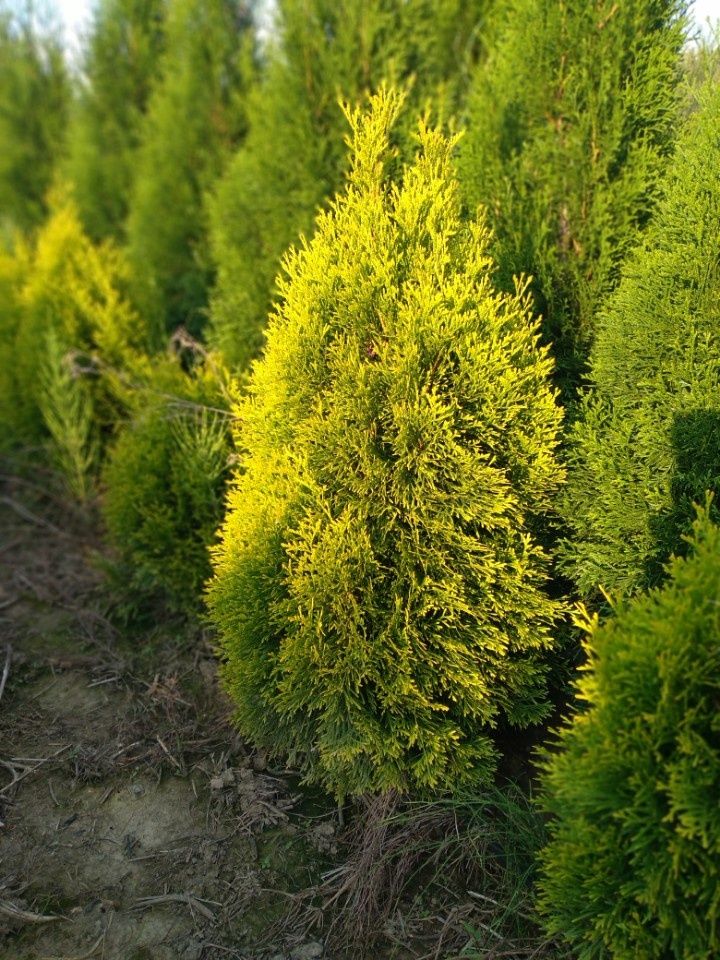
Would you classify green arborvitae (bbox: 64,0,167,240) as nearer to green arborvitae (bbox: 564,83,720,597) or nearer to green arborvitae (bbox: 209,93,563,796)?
green arborvitae (bbox: 209,93,563,796)

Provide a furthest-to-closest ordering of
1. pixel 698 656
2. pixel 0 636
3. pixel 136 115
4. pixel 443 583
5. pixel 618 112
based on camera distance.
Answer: pixel 136 115
pixel 0 636
pixel 618 112
pixel 443 583
pixel 698 656

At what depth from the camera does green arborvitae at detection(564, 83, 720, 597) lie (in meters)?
2.94

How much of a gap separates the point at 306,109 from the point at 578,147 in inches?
77.9

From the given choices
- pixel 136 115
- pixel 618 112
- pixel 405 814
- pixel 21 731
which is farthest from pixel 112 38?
pixel 405 814

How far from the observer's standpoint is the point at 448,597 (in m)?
2.83

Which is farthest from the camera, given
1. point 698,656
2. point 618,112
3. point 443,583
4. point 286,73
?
point 286,73

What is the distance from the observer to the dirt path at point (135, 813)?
2729 millimetres

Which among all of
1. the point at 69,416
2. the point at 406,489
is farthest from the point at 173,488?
the point at 69,416

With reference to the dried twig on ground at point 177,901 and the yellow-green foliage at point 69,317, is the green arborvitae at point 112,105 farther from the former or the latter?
the dried twig on ground at point 177,901

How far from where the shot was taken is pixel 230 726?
3676mm

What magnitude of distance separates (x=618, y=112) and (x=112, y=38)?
6.48m

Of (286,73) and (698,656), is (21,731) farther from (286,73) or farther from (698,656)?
(286,73)

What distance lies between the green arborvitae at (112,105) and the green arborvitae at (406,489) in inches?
233

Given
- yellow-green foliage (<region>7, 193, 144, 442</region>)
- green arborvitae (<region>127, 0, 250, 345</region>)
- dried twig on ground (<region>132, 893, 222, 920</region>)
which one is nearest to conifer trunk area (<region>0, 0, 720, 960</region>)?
dried twig on ground (<region>132, 893, 222, 920</region>)
